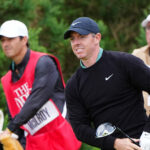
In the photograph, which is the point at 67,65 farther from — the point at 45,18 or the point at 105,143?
the point at 105,143

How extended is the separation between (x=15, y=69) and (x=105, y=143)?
159 cm

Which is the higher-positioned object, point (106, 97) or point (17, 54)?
point (17, 54)

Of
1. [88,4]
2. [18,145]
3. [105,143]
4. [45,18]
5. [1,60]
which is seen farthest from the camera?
[88,4]

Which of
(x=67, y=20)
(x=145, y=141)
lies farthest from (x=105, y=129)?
(x=67, y=20)

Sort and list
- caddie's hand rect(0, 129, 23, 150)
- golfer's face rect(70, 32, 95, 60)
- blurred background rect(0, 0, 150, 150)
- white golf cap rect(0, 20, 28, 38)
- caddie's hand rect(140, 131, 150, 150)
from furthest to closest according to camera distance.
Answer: blurred background rect(0, 0, 150, 150), white golf cap rect(0, 20, 28, 38), caddie's hand rect(0, 129, 23, 150), golfer's face rect(70, 32, 95, 60), caddie's hand rect(140, 131, 150, 150)

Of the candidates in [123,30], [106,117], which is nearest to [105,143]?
[106,117]

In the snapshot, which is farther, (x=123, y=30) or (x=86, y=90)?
(x=123, y=30)

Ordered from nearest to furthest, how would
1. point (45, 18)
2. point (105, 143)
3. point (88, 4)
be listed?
point (105, 143) < point (45, 18) < point (88, 4)

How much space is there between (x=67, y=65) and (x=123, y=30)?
248 centimetres

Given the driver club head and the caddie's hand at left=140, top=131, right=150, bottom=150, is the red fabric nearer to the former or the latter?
the driver club head

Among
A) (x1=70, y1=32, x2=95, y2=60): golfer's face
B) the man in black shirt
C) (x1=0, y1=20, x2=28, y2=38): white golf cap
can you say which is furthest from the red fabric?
(x1=70, y1=32, x2=95, y2=60): golfer's face

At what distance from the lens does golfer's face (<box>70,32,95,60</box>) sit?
3.29 meters

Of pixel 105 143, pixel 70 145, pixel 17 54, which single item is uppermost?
pixel 17 54

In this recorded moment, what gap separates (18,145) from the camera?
4.29 m
